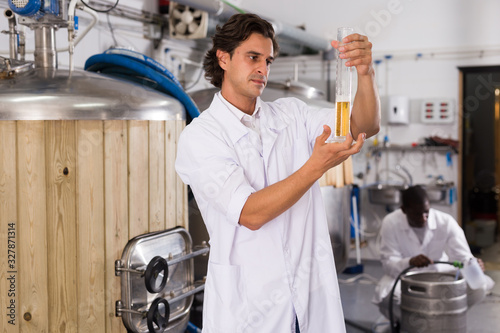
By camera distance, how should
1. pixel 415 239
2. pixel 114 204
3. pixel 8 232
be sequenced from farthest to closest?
pixel 415 239 → pixel 114 204 → pixel 8 232

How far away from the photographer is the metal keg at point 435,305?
3490mm

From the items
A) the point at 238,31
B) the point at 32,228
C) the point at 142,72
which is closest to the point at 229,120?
the point at 238,31

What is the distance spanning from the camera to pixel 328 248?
194 centimetres

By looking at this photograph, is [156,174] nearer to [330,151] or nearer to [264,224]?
[264,224]

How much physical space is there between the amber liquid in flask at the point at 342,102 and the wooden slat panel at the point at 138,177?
1.25 meters

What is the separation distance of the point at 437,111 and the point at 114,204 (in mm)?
5371

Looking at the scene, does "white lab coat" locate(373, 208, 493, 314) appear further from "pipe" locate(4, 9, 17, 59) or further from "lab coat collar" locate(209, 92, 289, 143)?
"pipe" locate(4, 9, 17, 59)

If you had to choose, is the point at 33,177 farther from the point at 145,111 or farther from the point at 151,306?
the point at 151,306

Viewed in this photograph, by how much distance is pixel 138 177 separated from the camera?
2629 mm

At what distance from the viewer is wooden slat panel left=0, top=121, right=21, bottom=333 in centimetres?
238

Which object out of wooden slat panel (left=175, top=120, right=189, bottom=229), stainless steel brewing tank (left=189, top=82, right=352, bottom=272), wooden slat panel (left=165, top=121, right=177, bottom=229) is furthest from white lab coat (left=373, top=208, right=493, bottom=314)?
wooden slat panel (left=165, top=121, right=177, bottom=229)

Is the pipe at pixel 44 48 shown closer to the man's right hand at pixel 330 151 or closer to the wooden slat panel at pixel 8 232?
the wooden slat panel at pixel 8 232

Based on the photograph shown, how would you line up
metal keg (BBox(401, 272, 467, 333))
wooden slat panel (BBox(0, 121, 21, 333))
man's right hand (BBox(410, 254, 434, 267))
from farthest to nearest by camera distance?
man's right hand (BBox(410, 254, 434, 267))
metal keg (BBox(401, 272, 467, 333))
wooden slat panel (BBox(0, 121, 21, 333))

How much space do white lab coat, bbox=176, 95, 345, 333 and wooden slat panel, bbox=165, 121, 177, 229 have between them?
88 cm
